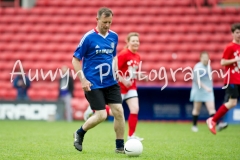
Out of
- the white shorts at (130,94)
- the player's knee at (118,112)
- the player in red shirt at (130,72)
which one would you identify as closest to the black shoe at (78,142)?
the player's knee at (118,112)

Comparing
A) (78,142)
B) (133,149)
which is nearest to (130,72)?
(78,142)

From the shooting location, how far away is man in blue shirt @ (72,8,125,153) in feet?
25.2

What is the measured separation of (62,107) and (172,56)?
4914 mm

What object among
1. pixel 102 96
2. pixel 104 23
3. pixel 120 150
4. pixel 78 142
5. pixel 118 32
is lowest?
pixel 120 150

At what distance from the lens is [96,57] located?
780cm

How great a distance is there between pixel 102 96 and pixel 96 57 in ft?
2.10

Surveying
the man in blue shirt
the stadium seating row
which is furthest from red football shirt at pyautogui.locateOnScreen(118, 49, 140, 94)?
the stadium seating row

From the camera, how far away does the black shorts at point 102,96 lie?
7707mm

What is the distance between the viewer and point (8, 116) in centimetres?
1842

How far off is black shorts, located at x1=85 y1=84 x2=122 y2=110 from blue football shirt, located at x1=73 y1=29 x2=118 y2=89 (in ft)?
0.29

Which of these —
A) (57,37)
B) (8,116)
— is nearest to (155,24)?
(57,37)

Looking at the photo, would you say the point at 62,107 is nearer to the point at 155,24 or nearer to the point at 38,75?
the point at 38,75

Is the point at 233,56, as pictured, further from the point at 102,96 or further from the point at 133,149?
the point at 133,149

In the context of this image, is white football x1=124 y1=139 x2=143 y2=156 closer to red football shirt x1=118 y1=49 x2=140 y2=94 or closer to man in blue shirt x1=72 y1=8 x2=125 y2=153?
man in blue shirt x1=72 y1=8 x2=125 y2=153
